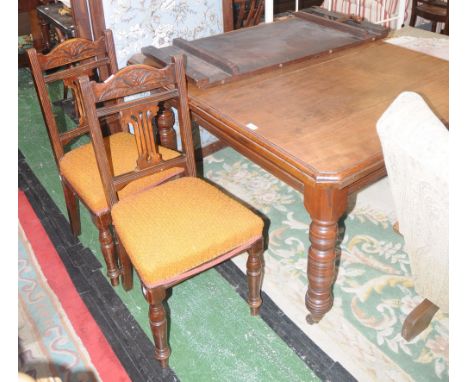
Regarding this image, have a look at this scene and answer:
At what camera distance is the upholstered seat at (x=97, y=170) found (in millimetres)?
1891

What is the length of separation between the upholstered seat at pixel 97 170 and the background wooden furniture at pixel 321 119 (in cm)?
33

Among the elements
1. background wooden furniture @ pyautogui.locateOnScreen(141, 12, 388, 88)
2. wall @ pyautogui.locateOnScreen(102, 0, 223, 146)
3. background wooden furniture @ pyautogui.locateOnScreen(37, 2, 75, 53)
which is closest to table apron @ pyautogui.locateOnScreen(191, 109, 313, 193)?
background wooden furniture @ pyautogui.locateOnScreen(141, 12, 388, 88)

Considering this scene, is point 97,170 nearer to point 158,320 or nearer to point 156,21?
point 158,320

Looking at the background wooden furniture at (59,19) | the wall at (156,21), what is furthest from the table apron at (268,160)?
the background wooden furniture at (59,19)

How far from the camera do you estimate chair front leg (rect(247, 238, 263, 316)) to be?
1750 mm

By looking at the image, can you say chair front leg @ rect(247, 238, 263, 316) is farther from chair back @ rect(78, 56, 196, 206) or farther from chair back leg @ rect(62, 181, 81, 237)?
chair back leg @ rect(62, 181, 81, 237)

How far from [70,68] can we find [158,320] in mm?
1137

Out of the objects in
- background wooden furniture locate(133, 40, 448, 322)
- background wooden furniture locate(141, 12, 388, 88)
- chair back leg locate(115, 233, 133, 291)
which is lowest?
chair back leg locate(115, 233, 133, 291)

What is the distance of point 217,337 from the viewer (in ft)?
6.06

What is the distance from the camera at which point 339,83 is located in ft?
6.24

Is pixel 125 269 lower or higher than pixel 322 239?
lower

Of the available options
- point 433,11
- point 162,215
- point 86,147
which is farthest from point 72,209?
point 433,11

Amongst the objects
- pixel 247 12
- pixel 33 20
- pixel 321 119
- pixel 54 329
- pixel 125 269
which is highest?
pixel 247 12

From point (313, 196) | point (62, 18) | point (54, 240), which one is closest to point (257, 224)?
point (313, 196)
